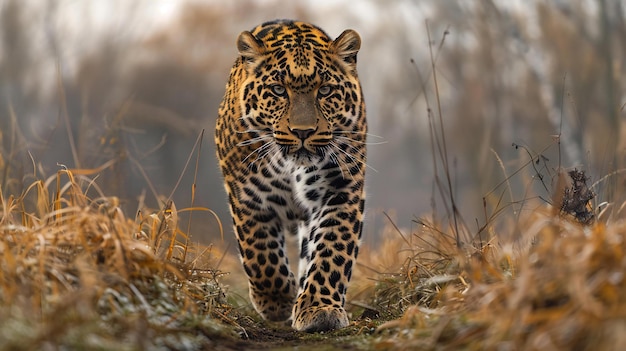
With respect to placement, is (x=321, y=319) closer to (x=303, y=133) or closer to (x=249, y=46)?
(x=303, y=133)

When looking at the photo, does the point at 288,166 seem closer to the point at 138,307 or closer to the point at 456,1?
the point at 138,307

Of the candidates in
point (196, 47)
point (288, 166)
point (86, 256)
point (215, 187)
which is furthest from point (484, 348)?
point (196, 47)

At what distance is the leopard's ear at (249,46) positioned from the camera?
5.48 meters

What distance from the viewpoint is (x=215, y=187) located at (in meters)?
33.0

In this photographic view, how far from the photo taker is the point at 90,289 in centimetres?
271

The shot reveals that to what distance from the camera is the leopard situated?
16.6 ft

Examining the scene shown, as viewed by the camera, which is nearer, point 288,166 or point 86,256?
point 86,256

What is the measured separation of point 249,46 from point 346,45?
71 cm

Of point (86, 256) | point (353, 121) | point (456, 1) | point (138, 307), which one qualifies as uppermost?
point (456, 1)

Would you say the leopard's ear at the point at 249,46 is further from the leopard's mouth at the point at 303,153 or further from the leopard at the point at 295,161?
the leopard's mouth at the point at 303,153

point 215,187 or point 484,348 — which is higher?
point 484,348

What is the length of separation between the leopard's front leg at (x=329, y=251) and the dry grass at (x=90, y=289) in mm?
826

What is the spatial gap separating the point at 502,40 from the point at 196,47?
57.5ft

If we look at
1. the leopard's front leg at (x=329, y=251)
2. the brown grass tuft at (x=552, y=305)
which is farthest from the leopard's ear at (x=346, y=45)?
the brown grass tuft at (x=552, y=305)
